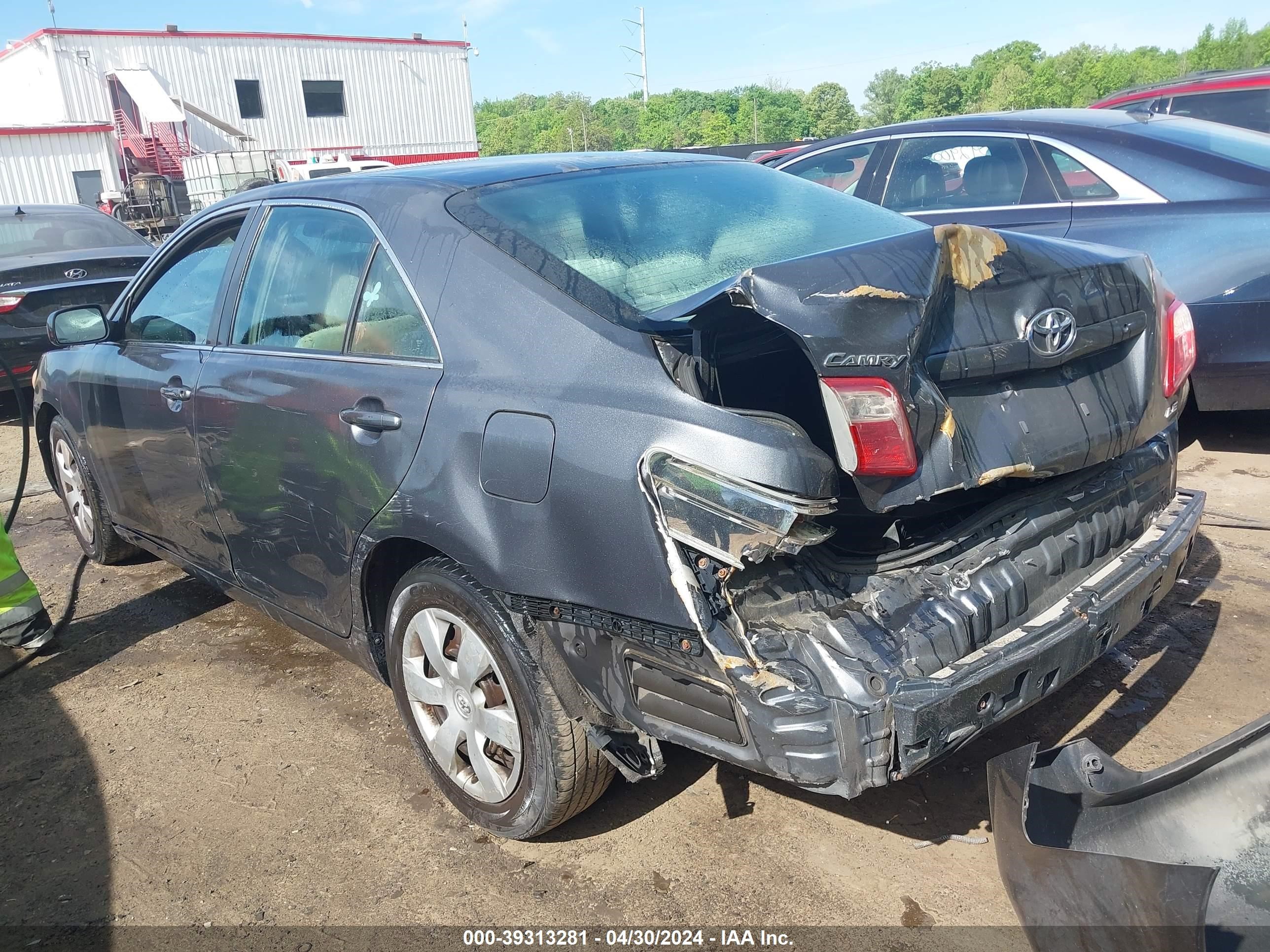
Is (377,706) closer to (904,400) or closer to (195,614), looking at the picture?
(195,614)

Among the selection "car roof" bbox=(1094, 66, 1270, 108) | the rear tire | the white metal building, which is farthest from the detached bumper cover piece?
the white metal building

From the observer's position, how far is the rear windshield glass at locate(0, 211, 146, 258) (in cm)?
848

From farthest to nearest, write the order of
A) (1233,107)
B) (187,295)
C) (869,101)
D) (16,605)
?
(869,101) → (1233,107) → (16,605) → (187,295)

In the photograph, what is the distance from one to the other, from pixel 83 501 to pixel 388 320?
9.81ft

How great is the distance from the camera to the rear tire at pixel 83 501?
184 inches

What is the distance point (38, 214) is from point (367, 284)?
7.58 meters

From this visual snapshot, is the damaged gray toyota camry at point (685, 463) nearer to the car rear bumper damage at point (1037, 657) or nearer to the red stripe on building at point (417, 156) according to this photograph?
the car rear bumper damage at point (1037, 657)

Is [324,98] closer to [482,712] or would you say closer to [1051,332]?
[482,712]

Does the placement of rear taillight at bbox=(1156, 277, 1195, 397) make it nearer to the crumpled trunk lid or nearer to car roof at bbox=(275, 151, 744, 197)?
the crumpled trunk lid

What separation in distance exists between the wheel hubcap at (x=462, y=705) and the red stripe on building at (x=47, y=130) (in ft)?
100

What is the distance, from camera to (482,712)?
2.64 metres

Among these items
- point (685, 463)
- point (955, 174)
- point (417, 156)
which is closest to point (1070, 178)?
point (955, 174)

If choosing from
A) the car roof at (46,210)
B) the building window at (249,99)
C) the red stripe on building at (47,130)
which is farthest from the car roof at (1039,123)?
the building window at (249,99)

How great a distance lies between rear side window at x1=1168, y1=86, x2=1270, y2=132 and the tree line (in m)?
43.8
